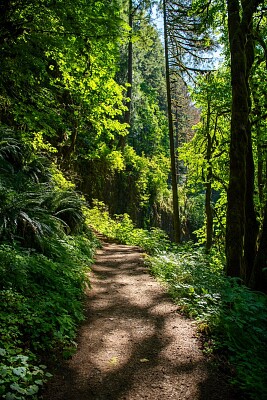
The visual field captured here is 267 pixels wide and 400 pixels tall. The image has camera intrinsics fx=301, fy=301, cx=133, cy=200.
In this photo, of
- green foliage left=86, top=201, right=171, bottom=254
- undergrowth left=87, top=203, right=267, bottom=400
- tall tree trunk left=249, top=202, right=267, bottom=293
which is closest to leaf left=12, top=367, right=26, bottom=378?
undergrowth left=87, top=203, right=267, bottom=400

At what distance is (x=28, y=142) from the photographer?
329 inches

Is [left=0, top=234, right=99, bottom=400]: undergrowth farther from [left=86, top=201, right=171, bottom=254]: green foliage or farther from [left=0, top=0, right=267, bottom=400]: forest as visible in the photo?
[left=86, top=201, right=171, bottom=254]: green foliage

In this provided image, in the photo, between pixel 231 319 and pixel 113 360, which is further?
pixel 231 319

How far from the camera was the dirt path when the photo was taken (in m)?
2.73

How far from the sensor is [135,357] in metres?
3.32

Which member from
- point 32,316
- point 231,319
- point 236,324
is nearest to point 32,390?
point 32,316

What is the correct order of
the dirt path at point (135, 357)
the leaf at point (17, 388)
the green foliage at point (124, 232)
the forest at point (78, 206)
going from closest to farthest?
the leaf at point (17, 388) → the dirt path at point (135, 357) → the forest at point (78, 206) → the green foliage at point (124, 232)

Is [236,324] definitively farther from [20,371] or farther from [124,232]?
[124,232]

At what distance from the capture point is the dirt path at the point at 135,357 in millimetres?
2727

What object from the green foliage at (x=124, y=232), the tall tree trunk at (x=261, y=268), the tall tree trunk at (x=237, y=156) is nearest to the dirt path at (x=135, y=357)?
the tall tree trunk at (x=237, y=156)

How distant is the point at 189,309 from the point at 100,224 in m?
9.47

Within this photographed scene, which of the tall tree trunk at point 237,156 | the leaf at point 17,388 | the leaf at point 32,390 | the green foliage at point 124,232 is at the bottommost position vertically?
the green foliage at point 124,232

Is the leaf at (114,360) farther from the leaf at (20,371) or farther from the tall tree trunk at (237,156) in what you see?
the tall tree trunk at (237,156)

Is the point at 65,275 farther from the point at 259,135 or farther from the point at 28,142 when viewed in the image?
the point at 259,135
